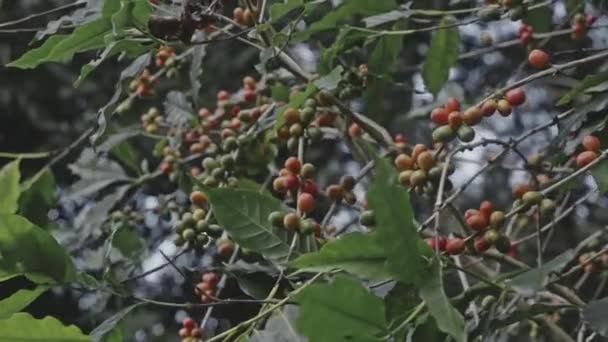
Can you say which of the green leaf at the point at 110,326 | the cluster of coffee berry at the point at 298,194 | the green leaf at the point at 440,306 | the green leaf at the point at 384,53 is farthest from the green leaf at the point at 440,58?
the green leaf at the point at 440,306

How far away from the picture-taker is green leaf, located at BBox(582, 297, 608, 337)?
37.1 inches

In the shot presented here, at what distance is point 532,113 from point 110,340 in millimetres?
3057

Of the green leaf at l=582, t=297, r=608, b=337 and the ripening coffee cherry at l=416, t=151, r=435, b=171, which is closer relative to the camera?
the green leaf at l=582, t=297, r=608, b=337

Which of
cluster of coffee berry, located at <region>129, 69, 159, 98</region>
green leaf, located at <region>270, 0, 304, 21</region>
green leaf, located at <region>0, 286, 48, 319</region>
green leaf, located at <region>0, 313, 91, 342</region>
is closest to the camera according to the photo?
green leaf, located at <region>0, 313, 91, 342</region>

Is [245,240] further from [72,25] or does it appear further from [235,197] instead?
[72,25]

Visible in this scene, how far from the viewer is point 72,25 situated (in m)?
1.38

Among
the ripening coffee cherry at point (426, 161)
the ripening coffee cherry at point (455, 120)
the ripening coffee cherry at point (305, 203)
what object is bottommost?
the ripening coffee cherry at point (305, 203)

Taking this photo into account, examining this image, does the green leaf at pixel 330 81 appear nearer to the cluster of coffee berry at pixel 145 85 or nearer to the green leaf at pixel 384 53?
the green leaf at pixel 384 53

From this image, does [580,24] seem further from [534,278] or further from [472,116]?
[534,278]

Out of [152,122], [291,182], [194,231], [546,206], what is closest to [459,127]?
[546,206]

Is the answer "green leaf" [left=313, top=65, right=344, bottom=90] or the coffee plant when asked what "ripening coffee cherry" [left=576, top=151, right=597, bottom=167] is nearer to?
the coffee plant

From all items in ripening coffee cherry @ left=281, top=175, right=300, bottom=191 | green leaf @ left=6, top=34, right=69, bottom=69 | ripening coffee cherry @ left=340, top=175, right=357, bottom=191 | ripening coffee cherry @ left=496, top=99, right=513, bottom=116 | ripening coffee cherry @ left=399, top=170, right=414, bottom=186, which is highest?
green leaf @ left=6, top=34, right=69, bottom=69

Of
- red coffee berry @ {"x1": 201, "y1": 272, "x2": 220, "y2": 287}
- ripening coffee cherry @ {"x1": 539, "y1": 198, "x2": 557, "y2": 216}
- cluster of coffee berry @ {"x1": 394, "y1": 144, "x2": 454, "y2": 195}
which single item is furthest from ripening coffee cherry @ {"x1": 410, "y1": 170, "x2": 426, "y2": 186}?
red coffee berry @ {"x1": 201, "y1": 272, "x2": 220, "y2": 287}

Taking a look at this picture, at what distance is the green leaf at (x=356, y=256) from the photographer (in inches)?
36.1
